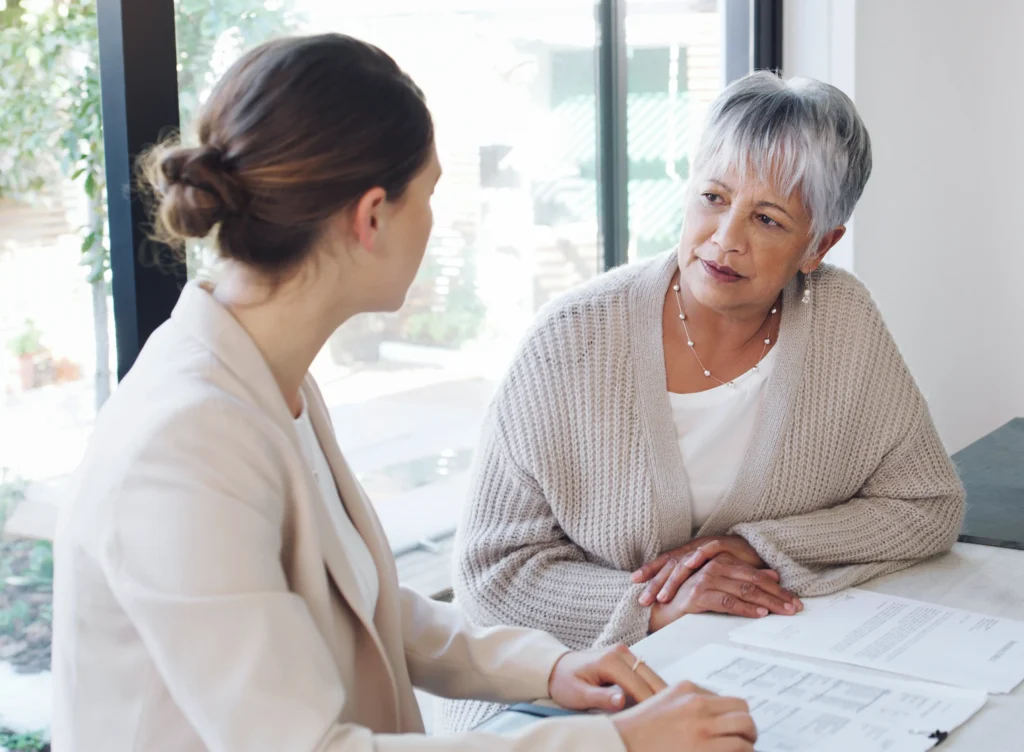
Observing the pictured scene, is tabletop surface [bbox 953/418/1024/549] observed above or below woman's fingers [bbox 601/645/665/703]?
below

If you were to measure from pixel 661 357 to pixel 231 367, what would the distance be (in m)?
0.87

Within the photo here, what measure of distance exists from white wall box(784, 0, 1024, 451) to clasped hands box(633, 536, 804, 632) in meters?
1.97

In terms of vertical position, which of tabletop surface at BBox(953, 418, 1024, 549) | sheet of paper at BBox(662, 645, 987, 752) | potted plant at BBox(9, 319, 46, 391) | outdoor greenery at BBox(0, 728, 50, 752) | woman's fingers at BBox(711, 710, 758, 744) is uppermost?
potted plant at BBox(9, 319, 46, 391)

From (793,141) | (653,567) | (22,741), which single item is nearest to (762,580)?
(653,567)

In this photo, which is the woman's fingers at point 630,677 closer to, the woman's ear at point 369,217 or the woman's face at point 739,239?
the woman's ear at point 369,217

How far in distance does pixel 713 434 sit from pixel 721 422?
23 mm

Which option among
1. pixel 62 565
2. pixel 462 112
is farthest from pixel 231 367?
pixel 462 112

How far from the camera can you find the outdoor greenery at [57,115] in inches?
68.6

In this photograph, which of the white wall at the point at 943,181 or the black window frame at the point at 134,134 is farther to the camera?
the white wall at the point at 943,181

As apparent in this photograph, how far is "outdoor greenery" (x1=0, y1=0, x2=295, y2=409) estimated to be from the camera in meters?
1.74

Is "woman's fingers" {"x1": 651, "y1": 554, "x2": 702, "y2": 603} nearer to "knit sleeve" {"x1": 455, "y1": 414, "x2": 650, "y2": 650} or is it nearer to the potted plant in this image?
A: "knit sleeve" {"x1": 455, "y1": 414, "x2": 650, "y2": 650}

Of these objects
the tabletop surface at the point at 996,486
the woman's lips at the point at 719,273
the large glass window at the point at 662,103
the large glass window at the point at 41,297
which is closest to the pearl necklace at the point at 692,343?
the woman's lips at the point at 719,273

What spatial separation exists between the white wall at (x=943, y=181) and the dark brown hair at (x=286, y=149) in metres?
2.56

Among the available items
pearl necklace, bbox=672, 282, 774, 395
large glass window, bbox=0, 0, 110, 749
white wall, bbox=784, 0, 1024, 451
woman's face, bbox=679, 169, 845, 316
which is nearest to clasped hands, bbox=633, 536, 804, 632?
pearl necklace, bbox=672, 282, 774, 395
